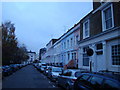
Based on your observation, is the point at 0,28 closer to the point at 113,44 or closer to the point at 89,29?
the point at 89,29

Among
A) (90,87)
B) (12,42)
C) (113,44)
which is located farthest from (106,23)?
(12,42)

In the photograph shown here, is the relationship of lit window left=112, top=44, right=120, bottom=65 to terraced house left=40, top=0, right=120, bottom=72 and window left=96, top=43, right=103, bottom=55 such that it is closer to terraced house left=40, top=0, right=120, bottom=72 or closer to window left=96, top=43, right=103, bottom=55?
terraced house left=40, top=0, right=120, bottom=72

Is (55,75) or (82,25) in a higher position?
(82,25)

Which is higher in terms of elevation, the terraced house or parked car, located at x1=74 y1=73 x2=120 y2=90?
the terraced house

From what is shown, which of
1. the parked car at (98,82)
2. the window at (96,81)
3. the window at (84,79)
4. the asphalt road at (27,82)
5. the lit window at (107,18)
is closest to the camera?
the parked car at (98,82)

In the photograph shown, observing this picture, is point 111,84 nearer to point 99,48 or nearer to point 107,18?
point 107,18

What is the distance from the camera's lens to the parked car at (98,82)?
5.04 meters

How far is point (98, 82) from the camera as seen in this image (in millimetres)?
5688

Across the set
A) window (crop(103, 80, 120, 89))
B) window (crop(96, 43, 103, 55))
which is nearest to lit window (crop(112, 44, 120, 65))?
window (crop(96, 43, 103, 55))

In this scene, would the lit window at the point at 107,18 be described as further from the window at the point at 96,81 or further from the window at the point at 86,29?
the window at the point at 96,81

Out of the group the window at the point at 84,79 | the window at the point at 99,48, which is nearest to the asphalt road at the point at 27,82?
the window at the point at 99,48

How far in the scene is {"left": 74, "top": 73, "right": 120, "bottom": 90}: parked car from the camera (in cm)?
504

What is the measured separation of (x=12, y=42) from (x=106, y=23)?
26.8 meters

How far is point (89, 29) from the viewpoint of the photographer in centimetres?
1767
